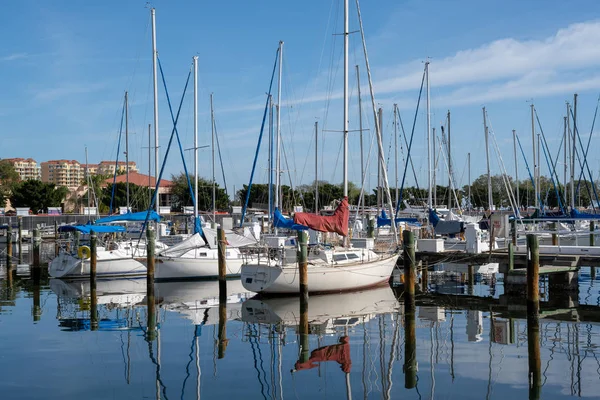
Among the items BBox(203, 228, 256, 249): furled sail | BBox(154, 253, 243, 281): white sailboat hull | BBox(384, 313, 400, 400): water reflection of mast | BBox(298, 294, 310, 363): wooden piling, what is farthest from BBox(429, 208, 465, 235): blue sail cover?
BBox(298, 294, 310, 363): wooden piling

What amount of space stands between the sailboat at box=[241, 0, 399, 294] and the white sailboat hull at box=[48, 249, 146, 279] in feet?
33.8

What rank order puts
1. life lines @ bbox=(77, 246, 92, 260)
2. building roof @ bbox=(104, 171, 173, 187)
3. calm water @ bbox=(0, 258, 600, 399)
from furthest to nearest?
building roof @ bbox=(104, 171, 173, 187) < life lines @ bbox=(77, 246, 92, 260) < calm water @ bbox=(0, 258, 600, 399)

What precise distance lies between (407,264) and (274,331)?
5712 mm

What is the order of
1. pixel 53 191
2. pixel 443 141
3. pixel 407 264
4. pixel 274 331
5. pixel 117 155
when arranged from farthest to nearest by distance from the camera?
pixel 53 191 < pixel 443 141 < pixel 117 155 < pixel 407 264 < pixel 274 331

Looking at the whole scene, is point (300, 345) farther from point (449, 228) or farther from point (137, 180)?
point (137, 180)

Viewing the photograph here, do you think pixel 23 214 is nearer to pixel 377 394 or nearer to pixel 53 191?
pixel 53 191

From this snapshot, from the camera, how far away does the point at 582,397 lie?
14.8m

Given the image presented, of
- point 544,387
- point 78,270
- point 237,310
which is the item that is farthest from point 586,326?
point 78,270

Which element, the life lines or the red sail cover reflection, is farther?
the life lines

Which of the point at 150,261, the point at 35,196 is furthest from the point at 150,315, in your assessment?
the point at 35,196

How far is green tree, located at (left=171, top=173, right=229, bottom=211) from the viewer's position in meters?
95.8

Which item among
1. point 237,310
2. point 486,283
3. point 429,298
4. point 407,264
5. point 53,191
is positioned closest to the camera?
point 407,264

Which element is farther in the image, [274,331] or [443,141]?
[443,141]

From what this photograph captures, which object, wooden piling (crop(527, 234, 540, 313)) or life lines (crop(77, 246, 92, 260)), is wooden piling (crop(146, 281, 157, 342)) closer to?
life lines (crop(77, 246, 92, 260))
